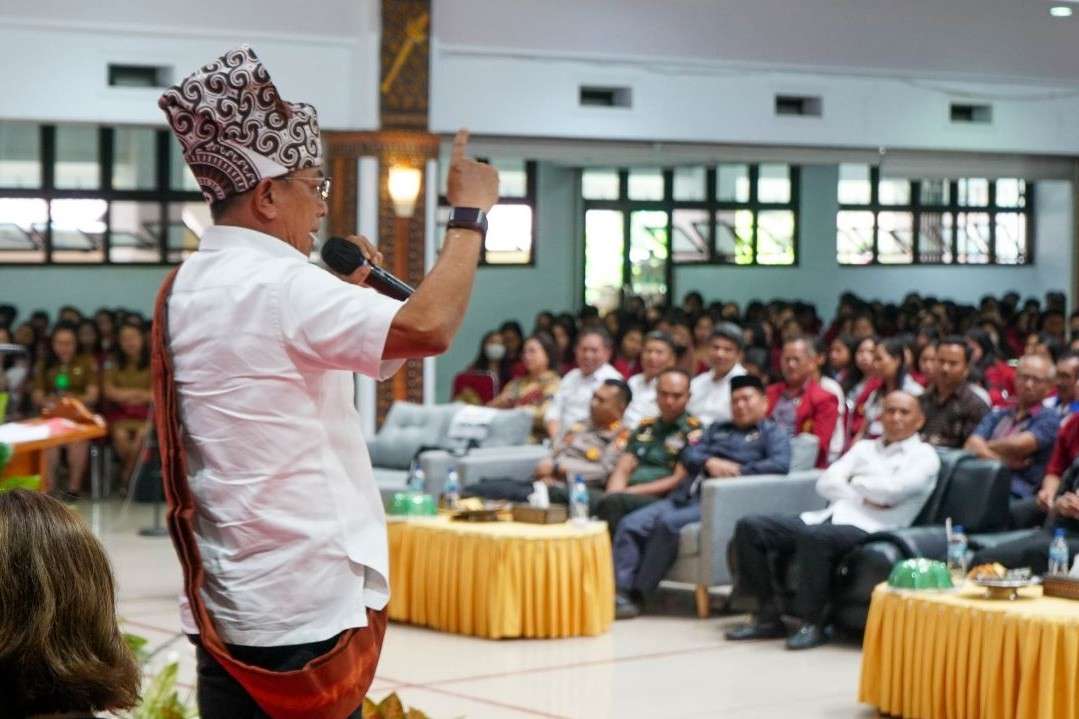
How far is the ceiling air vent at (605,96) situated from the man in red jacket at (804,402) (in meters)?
3.65

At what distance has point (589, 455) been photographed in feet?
30.9

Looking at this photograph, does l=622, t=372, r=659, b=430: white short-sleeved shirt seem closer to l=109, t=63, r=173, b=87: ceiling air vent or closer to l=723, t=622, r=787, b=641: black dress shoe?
l=723, t=622, r=787, b=641: black dress shoe

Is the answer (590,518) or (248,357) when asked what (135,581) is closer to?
(590,518)

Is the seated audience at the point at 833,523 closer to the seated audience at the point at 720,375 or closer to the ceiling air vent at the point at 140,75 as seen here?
the seated audience at the point at 720,375

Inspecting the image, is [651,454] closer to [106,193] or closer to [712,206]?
[106,193]

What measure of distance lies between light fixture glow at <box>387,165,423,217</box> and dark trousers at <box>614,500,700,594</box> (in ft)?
14.5

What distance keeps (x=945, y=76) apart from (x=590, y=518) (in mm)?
7076

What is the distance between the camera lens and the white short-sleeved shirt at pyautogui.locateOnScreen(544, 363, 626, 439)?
1063cm

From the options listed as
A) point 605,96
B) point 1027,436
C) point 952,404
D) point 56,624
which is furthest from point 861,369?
point 56,624

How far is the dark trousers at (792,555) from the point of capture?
766 cm

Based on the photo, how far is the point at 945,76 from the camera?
14.4 m

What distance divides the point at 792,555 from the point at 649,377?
9.54 ft

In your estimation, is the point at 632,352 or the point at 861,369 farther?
the point at 632,352

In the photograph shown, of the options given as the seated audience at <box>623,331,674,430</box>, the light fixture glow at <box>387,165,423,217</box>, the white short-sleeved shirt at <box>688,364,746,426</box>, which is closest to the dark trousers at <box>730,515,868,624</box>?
the white short-sleeved shirt at <box>688,364,746,426</box>
